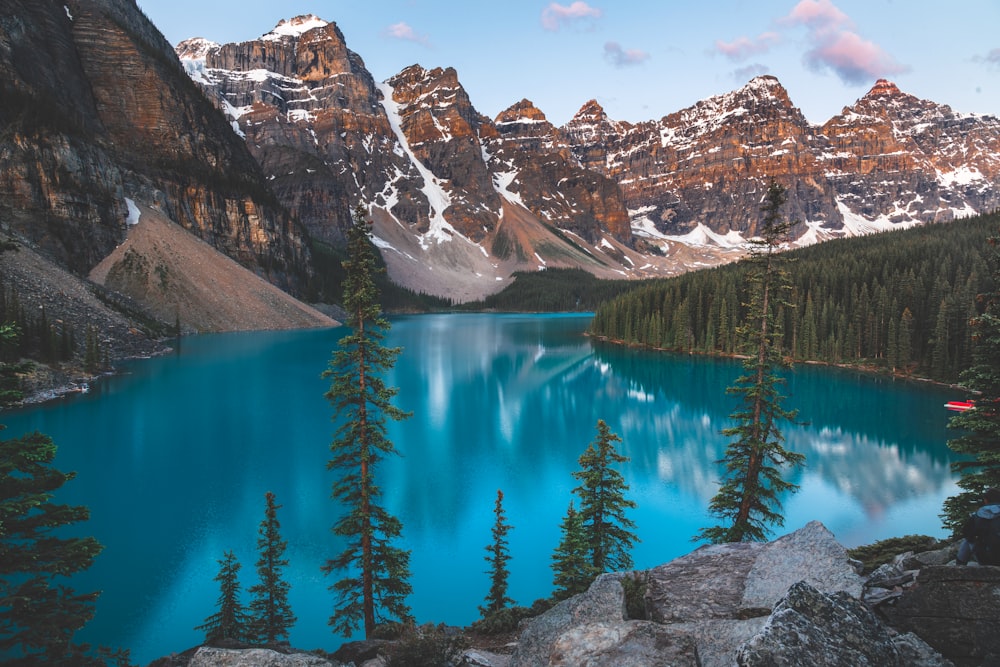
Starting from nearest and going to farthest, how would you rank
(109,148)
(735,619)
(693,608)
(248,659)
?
1. (248,659)
2. (735,619)
3. (693,608)
4. (109,148)

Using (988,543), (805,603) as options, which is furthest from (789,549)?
(805,603)

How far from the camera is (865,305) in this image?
218ft

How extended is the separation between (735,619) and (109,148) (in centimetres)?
12521

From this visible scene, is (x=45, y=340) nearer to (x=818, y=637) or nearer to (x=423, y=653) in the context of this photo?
(x=423, y=653)

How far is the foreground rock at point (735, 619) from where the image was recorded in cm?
516

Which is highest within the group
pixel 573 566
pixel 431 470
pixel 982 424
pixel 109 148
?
pixel 109 148

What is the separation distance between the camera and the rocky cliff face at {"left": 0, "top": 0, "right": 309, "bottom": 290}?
259 ft

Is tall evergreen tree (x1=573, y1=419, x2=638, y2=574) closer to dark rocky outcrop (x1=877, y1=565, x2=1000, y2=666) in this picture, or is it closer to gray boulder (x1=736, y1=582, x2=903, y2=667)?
dark rocky outcrop (x1=877, y1=565, x2=1000, y2=666)

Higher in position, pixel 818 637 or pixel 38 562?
pixel 818 637

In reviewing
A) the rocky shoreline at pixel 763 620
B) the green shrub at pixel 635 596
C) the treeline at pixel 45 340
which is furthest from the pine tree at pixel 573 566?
the treeline at pixel 45 340

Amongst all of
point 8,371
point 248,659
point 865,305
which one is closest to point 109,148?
point 8,371

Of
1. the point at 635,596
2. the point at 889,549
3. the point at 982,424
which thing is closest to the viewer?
the point at 635,596

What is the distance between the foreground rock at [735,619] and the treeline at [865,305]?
1460 inches

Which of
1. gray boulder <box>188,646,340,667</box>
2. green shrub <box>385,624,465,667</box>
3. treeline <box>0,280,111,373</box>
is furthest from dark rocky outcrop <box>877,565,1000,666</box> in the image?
treeline <box>0,280,111,373</box>
